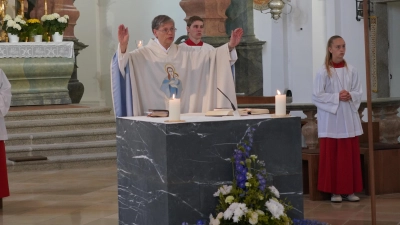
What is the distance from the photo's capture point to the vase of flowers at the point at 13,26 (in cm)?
1280

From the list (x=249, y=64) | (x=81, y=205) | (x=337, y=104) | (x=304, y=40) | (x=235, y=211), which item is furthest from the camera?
(x=249, y=64)

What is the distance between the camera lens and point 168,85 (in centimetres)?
611

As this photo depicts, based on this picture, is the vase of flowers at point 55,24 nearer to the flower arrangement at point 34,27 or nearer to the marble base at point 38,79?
the flower arrangement at point 34,27

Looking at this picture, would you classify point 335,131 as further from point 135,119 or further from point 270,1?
point 270,1

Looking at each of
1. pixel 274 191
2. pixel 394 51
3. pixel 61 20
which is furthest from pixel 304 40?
pixel 274 191

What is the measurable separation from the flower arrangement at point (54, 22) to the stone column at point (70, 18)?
0.73 meters

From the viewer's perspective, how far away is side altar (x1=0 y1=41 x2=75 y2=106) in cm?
1274

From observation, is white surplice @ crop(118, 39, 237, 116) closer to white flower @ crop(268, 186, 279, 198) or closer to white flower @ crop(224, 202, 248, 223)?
white flower @ crop(268, 186, 279, 198)

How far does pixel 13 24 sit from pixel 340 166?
707 centimetres

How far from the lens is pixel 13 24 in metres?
12.8

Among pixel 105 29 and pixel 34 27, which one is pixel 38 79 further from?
pixel 105 29

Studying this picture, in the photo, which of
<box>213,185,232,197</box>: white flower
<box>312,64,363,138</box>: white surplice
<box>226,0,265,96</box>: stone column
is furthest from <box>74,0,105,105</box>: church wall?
<box>213,185,232,197</box>: white flower

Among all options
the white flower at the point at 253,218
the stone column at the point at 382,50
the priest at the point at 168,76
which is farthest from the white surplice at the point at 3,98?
the stone column at the point at 382,50

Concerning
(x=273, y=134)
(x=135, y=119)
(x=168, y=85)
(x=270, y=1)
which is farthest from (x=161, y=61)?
(x=270, y=1)
